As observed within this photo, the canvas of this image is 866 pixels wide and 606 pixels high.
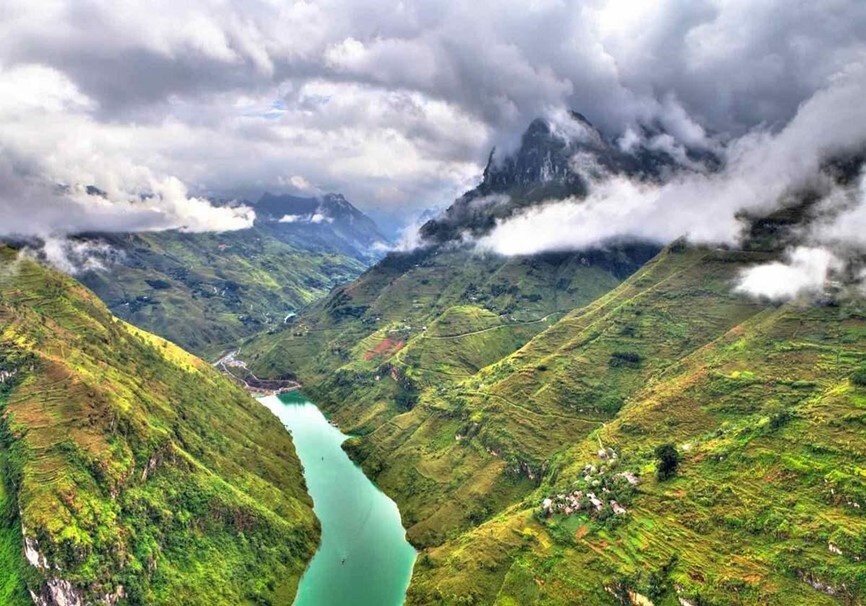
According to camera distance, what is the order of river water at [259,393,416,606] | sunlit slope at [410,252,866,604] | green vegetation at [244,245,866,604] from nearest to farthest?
sunlit slope at [410,252,866,604]
green vegetation at [244,245,866,604]
river water at [259,393,416,606]

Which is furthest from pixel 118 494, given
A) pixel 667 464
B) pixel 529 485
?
pixel 667 464

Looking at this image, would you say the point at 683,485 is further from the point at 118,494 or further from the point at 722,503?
the point at 118,494

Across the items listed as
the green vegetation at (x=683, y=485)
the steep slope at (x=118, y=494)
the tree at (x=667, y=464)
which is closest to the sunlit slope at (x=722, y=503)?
the green vegetation at (x=683, y=485)

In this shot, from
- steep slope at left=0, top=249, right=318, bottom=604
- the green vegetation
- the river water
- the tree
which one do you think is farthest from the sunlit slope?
steep slope at left=0, top=249, right=318, bottom=604

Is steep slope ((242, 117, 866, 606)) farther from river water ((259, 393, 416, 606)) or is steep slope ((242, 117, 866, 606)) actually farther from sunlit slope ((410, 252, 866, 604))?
river water ((259, 393, 416, 606))

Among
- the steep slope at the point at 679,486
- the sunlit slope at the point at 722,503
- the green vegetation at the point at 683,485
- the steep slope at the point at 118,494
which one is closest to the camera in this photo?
the sunlit slope at the point at 722,503

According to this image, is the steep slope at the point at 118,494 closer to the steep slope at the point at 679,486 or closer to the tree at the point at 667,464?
the steep slope at the point at 679,486

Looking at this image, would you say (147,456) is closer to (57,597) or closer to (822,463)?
(57,597)

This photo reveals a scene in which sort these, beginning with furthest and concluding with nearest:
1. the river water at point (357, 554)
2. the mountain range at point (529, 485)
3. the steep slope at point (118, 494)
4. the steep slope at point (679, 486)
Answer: the river water at point (357, 554)
the steep slope at point (118, 494)
the mountain range at point (529, 485)
the steep slope at point (679, 486)

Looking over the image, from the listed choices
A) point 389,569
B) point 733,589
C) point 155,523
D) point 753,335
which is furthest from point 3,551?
point 753,335
